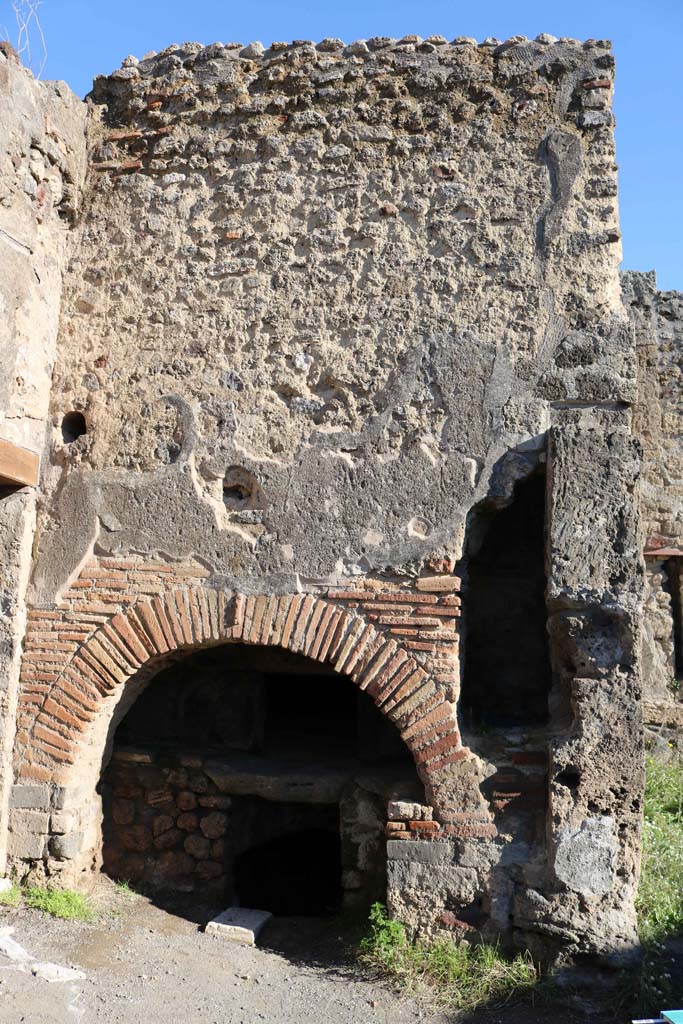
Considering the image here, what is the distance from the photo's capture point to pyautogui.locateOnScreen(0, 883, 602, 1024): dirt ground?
364cm

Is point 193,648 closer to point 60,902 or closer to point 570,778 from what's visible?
point 60,902

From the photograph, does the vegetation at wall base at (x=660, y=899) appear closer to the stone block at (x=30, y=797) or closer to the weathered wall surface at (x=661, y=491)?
the weathered wall surface at (x=661, y=491)

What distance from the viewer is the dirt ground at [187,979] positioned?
3.64 m

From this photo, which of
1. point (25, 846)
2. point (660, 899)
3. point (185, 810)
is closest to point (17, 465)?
point (25, 846)

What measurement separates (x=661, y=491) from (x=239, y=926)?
4926 millimetres

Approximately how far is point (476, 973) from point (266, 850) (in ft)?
7.50

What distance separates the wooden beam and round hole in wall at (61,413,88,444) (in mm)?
219

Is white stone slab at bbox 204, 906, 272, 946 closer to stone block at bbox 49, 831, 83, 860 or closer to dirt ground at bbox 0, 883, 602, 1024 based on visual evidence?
dirt ground at bbox 0, 883, 602, 1024

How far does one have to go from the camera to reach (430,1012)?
372cm

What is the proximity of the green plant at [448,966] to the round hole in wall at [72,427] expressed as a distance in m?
3.12

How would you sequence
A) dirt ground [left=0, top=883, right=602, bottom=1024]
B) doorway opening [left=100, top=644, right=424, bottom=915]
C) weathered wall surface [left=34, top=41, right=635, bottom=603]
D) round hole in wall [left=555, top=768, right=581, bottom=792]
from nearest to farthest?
dirt ground [left=0, top=883, right=602, bottom=1024], round hole in wall [left=555, top=768, right=581, bottom=792], weathered wall surface [left=34, top=41, right=635, bottom=603], doorway opening [left=100, top=644, right=424, bottom=915]

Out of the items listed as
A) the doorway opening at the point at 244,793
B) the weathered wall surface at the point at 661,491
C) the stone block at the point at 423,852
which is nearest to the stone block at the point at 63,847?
the doorway opening at the point at 244,793

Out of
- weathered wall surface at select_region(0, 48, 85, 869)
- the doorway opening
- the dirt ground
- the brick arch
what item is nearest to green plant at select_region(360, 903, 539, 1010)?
the dirt ground

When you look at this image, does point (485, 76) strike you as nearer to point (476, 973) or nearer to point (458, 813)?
point (458, 813)
